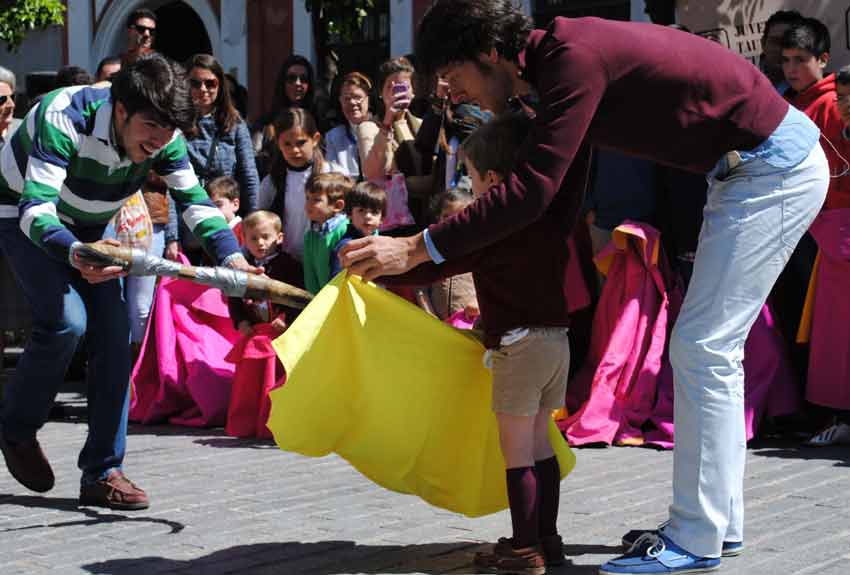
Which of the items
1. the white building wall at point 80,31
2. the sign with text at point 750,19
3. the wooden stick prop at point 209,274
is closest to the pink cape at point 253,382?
the wooden stick prop at point 209,274

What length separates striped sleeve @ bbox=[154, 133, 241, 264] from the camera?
5.44 meters

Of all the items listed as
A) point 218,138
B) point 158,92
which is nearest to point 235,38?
point 218,138

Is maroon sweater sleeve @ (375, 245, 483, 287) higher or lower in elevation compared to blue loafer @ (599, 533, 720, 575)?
higher

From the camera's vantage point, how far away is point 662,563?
13.5 feet

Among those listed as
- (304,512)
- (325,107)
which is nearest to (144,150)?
(304,512)

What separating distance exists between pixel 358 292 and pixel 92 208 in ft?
4.27

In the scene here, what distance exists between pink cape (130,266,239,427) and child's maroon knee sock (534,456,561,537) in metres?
3.88

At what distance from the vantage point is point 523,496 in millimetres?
4215

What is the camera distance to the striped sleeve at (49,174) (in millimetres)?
4906

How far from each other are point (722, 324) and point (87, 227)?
8.54 ft

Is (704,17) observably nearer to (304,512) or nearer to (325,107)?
(325,107)

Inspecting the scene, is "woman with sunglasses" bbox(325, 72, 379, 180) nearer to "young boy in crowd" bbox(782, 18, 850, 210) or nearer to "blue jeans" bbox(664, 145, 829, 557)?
"young boy in crowd" bbox(782, 18, 850, 210)

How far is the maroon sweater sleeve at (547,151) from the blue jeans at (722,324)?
56 centimetres

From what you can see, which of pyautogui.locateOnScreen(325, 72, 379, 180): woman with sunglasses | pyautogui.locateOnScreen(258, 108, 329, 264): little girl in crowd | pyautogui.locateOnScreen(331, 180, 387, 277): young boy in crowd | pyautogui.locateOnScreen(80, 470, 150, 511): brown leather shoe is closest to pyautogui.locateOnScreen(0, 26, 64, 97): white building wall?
pyautogui.locateOnScreen(325, 72, 379, 180): woman with sunglasses
